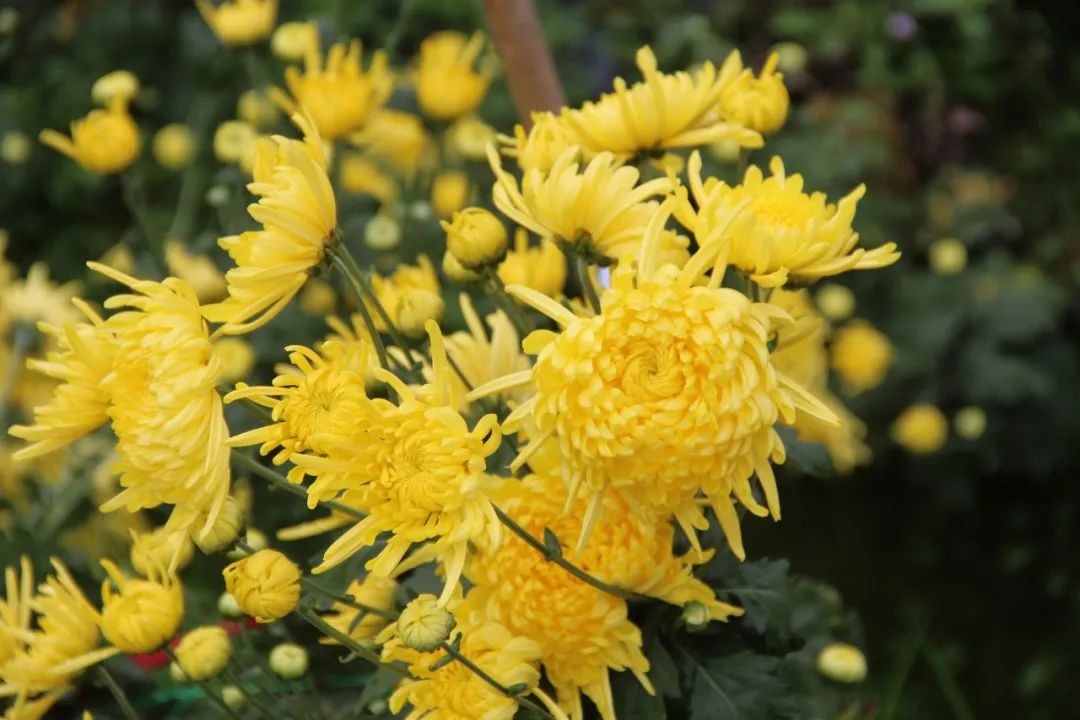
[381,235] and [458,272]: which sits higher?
[458,272]


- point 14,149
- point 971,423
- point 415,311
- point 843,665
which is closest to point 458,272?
point 415,311

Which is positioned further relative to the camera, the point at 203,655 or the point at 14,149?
the point at 14,149

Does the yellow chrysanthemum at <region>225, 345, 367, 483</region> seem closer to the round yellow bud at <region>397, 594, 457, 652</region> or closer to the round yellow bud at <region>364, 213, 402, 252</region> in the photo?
the round yellow bud at <region>397, 594, 457, 652</region>

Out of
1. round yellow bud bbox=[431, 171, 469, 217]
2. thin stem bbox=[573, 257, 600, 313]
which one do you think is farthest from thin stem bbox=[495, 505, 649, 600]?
round yellow bud bbox=[431, 171, 469, 217]

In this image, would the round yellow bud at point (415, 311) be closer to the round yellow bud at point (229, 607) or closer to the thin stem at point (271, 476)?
the thin stem at point (271, 476)

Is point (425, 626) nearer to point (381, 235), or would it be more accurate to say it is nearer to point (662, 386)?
point (662, 386)

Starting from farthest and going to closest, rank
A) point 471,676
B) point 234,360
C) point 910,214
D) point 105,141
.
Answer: point 910,214, point 105,141, point 234,360, point 471,676

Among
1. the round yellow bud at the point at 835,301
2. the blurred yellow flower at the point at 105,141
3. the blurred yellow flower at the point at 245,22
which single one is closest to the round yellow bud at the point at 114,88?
the blurred yellow flower at the point at 105,141
